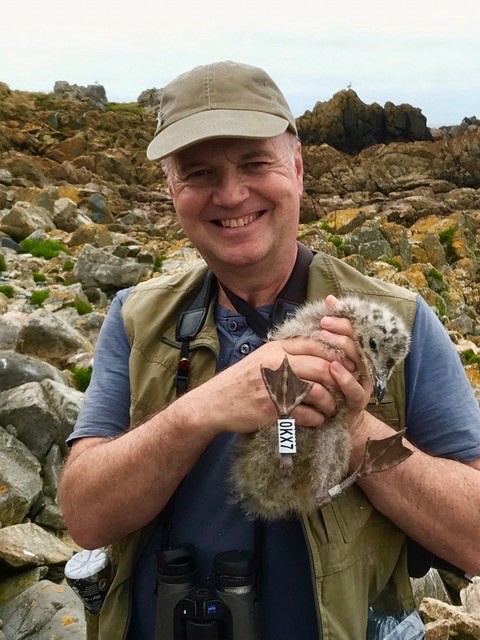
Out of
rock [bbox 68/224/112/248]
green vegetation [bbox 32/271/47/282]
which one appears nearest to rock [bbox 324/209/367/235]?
rock [bbox 68/224/112/248]

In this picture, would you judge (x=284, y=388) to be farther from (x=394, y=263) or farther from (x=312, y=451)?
(x=394, y=263)

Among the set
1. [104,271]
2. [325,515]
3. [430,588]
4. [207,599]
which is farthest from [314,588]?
[104,271]

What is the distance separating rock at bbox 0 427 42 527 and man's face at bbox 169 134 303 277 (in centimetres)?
321

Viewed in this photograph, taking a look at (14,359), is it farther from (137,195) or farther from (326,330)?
(137,195)

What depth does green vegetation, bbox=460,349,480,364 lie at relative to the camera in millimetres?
16406

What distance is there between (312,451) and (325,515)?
25cm

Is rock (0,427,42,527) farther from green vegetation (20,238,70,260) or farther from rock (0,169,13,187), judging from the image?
rock (0,169,13,187)

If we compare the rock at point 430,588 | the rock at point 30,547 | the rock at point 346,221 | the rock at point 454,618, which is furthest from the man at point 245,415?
the rock at point 346,221

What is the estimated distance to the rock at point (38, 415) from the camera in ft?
18.7

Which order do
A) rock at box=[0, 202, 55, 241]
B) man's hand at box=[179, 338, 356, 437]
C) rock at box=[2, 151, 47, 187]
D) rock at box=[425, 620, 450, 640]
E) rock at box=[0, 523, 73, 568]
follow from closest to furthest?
man's hand at box=[179, 338, 356, 437] < rock at box=[425, 620, 450, 640] < rock at box=[0, 523, 73, 568] < rock at box=[0, 202, 55, 241] < rock at box=[2, 151, 47, 187]

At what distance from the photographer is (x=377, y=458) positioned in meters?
2.37

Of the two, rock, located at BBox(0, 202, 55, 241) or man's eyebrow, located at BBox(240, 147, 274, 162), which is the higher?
man's eyebrow, located at BBox(240, 147, 274, 162)

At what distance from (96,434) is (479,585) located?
3695 mm

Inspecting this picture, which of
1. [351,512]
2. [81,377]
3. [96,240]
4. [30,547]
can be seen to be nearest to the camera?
[351,512]
